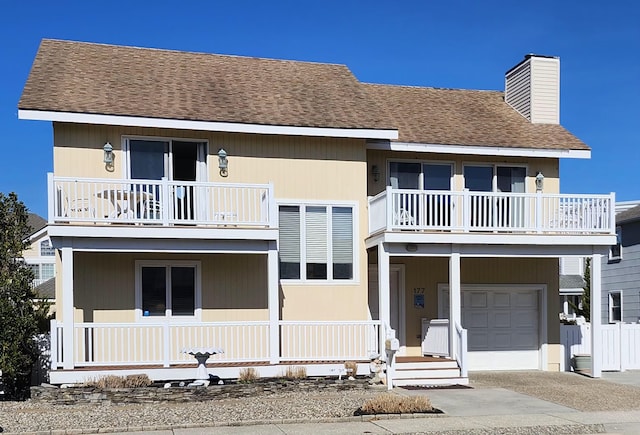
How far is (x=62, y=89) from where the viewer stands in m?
15.6

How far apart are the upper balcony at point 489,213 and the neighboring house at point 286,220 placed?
0.22ft

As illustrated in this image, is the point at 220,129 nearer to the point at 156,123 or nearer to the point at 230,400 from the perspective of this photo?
the point at 156,123

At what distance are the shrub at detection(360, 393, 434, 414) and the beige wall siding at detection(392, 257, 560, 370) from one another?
5713 millimetres

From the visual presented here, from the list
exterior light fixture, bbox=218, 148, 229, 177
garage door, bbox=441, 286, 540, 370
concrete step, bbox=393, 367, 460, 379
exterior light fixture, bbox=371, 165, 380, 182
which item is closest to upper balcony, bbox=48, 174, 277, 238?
exterior light fixture, bbox=218, 148, 229, 177

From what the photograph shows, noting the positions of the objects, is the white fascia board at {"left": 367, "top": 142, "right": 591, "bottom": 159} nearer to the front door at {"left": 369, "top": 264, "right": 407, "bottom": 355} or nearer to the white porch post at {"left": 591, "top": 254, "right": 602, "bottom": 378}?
the white porch post at {"left": 591, "top": 254, "right": 602, "bottom": 378}

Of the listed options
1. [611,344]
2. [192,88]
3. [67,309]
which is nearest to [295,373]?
[67,309]

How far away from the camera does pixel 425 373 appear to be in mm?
15641

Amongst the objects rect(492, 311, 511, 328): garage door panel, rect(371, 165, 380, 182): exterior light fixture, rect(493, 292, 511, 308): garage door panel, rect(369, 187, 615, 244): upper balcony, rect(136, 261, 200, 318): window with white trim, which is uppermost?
rect(371, 165, 380, 182): exterior light fixture

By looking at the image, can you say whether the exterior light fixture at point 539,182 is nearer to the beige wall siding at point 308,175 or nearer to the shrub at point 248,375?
the beige wall siding at point 308,175

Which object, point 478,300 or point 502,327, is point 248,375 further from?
point 502,327

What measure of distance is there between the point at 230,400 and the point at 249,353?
5.80ft

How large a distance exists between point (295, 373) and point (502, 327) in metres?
6.87

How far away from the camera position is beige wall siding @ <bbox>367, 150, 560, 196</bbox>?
17875 mm

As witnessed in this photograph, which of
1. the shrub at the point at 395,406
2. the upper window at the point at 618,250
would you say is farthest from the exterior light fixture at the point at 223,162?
the upper window at the point at 618,250
